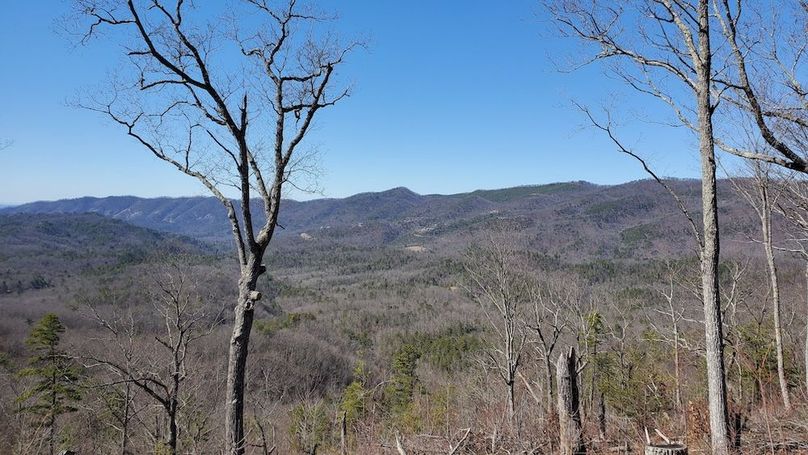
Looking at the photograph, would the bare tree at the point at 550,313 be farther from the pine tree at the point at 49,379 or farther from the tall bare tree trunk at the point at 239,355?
the pine tree at the point at 49,379

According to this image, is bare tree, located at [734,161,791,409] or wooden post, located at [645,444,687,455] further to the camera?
bare tree, located at [734,161,791,409]

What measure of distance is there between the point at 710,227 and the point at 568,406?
2.57 m

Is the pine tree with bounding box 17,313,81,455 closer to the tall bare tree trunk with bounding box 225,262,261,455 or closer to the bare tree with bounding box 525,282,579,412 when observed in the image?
the tall bare tree trunk with bounding box 225,262,261,455

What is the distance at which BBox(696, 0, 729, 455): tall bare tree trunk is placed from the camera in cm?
530

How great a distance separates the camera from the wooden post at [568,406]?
18.0 feet

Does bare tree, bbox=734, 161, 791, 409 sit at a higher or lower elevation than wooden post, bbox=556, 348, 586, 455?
higher

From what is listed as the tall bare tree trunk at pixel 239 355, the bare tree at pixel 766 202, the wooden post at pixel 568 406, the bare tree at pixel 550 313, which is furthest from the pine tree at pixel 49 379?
the bare tree at pixel 766 202

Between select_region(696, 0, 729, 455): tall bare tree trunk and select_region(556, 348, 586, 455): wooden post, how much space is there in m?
1.42

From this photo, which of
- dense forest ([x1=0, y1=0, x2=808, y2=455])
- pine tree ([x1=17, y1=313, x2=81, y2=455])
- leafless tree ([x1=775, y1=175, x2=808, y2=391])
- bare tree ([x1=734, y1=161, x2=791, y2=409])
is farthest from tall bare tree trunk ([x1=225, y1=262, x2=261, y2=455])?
pine tree ([x1=17, y1=313, x2=81, y2=455])

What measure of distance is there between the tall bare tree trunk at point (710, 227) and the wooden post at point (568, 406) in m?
1.42

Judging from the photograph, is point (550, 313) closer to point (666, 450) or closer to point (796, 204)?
point (796, 204)

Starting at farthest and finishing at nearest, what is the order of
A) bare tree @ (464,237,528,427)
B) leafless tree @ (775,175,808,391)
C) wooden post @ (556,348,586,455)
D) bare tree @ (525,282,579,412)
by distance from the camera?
bare tree @ (464,237,528,427) → bare tree @ (525,282,579,412) → leafless tree @ (775,175,808,391) → wooden post @ (556,348,586,455)

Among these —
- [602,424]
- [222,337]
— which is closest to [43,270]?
[222,337]

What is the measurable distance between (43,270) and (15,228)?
322 feet
